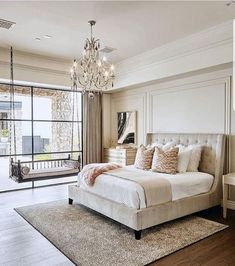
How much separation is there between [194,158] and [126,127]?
8.33ft

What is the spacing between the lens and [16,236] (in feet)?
10.3

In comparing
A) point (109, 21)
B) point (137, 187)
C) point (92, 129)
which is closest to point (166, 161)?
point (137, 187)

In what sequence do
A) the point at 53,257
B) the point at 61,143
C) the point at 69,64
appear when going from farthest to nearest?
the point at 61,143 < the point at 69,64 < the point at 53,257

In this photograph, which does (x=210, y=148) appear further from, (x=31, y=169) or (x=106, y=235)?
(x=31, y=169)

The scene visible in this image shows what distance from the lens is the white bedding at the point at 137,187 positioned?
3.17 metres

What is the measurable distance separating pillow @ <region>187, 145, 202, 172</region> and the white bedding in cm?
20

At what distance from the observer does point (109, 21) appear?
12.3 feet

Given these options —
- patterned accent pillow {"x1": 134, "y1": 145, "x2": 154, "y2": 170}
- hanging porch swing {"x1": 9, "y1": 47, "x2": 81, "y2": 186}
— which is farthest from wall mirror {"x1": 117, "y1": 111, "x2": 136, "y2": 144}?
patterned accent pillow {"x1": 134, "y1": 145, "x2": 154, "y2": 170}

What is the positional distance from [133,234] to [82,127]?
3.92m

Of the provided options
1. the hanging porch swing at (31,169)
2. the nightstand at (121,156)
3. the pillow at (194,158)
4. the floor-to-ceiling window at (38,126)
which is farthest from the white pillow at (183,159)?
the floor-to-ceiling window at (38,126)

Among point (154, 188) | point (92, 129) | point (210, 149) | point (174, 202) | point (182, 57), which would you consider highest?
point (182, 57)

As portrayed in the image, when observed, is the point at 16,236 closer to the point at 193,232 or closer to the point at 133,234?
the point at 133,234

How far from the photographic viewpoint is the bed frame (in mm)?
3098

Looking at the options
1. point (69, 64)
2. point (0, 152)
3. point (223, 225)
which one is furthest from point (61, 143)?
point (223, 225)
